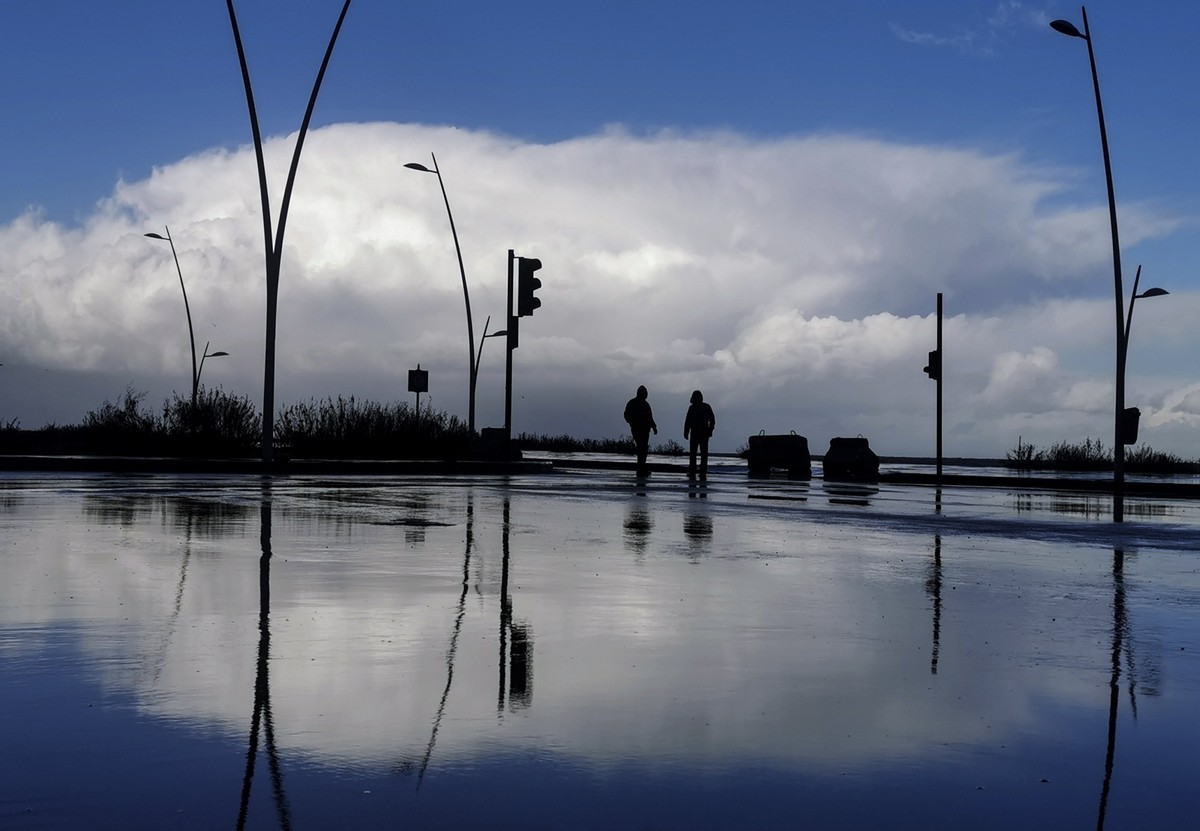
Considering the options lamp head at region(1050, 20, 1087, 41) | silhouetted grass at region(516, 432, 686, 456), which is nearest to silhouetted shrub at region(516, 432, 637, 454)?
silhouetted grass at region(516, 432, 686, 456)

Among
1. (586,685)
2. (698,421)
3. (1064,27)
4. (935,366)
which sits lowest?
(586,685)

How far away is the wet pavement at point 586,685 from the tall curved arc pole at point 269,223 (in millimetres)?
19287

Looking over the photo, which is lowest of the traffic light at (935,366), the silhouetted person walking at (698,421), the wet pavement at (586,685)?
the wet pavement at (586,685)

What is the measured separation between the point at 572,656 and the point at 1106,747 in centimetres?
256

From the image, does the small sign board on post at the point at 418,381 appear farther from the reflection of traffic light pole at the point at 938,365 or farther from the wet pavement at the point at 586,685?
the wet pavement at the point at 586,685

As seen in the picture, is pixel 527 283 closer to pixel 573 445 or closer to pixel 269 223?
pixel 269 223

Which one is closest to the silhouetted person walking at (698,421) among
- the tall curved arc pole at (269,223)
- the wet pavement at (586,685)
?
→ the tall curved arc pole at (269,223)

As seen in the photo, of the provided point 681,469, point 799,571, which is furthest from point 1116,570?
point 681,469

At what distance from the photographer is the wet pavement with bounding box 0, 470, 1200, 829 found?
420 cm

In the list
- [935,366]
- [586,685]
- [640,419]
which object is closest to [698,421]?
[640,419]

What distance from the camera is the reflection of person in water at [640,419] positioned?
107 feet

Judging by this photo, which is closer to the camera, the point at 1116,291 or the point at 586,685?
the point at 586,685

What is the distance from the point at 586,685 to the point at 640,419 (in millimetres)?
26981

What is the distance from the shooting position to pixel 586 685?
234 inches
